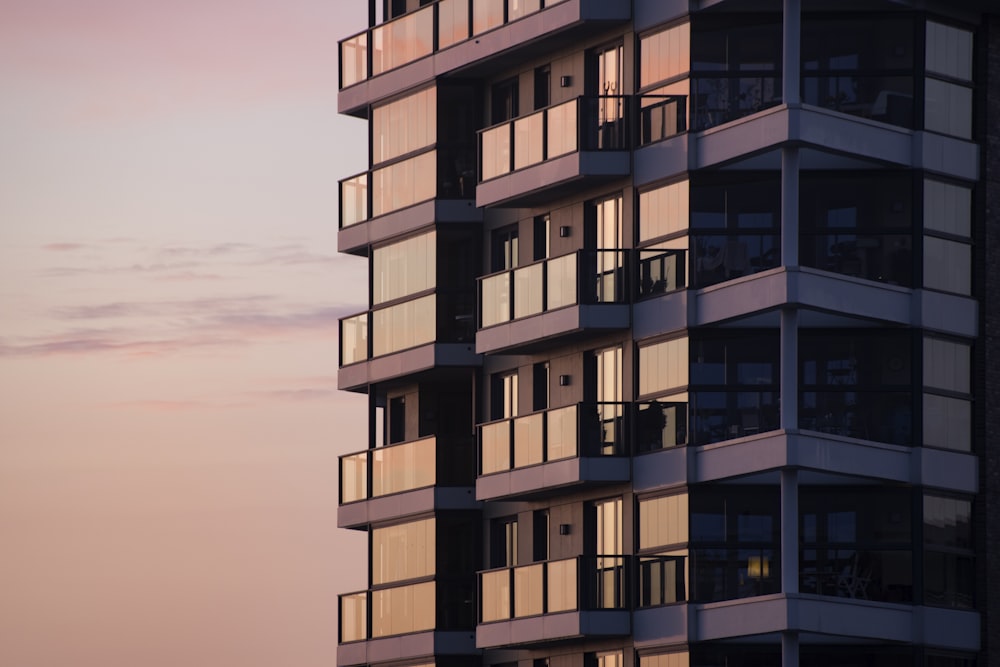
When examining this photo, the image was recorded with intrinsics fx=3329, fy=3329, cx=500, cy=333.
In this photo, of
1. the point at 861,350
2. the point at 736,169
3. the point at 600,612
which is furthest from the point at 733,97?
the point at 600,612

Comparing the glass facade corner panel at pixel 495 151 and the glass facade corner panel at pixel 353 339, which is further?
the glass facade corner panel at pixel 353 339

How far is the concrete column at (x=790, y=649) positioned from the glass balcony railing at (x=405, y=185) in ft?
47.6

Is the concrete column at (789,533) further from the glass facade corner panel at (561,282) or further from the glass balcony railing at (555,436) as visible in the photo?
the glass facade corner panel at (561,282)

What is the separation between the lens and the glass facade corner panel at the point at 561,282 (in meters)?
64.1

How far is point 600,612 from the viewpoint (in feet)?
206

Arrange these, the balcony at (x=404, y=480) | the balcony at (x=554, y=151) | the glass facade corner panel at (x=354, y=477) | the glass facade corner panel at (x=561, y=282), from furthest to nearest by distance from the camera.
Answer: the glass facade corner panel at (x=354, y=477)
the balcony at (x=404, y=480)
the balcony at (x=554, y=151)
the glass facade corner panel at (x=561, y=282)

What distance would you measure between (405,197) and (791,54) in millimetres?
12928

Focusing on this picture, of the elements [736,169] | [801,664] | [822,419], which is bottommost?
[801,664]

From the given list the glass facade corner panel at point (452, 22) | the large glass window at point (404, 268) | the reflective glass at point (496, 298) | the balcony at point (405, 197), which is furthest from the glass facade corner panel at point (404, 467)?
the glass facade corner panel at point (452, 22)

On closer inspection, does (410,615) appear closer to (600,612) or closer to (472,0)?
(600,612)

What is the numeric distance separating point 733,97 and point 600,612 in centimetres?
1000

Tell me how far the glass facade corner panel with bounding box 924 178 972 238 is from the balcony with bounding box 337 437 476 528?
12.4 meters

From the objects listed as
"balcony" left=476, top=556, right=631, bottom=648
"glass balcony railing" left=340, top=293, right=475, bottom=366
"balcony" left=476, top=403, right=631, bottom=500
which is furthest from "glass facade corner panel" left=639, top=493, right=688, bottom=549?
"glass balcony railing" left=340, top=293, right=475, bottom=366

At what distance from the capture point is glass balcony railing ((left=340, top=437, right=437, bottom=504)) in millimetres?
69438
